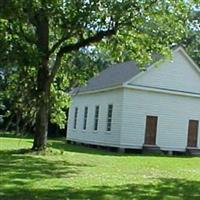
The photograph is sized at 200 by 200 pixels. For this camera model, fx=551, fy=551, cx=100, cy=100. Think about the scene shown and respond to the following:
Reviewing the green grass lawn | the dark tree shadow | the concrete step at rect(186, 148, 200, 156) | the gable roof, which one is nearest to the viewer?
the dark tree shadow

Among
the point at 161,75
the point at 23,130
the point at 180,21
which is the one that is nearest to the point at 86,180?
the point at 23,130

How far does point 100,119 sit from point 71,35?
15.8 m

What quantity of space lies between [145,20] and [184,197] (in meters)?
12.8

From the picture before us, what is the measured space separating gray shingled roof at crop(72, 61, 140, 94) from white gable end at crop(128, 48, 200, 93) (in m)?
0.89

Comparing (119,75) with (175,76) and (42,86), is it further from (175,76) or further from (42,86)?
(42,86)

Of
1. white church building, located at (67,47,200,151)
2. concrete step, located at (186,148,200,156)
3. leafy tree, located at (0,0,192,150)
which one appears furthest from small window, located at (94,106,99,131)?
leafy tree, located at (0,0,192,150)

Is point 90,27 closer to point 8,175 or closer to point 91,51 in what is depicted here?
point 91,51

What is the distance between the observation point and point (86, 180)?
15.3m

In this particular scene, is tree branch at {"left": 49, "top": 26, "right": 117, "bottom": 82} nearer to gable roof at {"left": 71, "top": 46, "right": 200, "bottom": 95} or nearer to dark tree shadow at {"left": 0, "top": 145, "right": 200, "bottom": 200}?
dark tree shadow at {"left": 0, "top": 145, "right": 200, "bottom": 200}

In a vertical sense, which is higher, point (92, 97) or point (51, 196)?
point (92, 97)

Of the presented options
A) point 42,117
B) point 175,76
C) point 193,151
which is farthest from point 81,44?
point 193,151

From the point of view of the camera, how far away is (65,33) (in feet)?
79.2

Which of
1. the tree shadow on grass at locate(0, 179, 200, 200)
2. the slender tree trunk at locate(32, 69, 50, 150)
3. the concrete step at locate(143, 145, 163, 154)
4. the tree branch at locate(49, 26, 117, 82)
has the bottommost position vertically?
the tree shadow on grass at locate(0, 179, 200, 200)

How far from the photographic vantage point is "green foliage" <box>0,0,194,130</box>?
72.1ft
